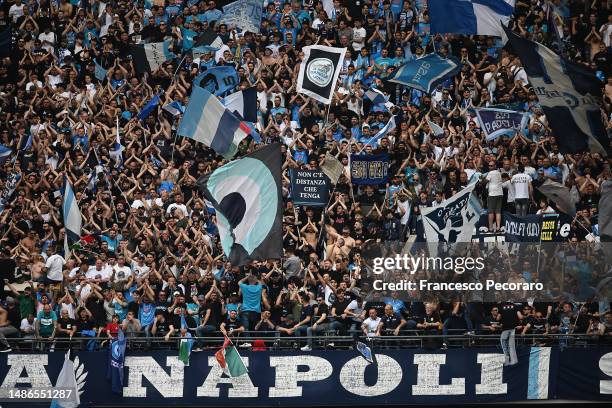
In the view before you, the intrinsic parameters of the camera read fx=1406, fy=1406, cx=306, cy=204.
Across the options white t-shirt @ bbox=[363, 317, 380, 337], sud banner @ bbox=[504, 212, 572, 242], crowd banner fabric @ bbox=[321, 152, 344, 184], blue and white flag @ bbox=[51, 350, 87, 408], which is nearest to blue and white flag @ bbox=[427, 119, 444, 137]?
crowd banner fabric @ bbox=[321, 152, 344, 184]

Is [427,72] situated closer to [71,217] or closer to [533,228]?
[533,228]

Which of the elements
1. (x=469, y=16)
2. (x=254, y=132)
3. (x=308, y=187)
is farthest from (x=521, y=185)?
(x=254, y=132)

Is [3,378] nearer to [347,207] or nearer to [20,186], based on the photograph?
[20,186]

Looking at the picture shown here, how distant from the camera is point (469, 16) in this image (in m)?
29.4

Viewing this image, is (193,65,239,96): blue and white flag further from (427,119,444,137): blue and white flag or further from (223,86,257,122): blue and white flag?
(427,119,444,137): blue and white flag

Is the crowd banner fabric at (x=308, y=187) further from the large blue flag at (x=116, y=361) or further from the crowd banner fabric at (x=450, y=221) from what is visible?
the large blue flag at (x=116, y=361)

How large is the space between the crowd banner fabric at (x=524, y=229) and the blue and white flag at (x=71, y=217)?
8769 millimetres

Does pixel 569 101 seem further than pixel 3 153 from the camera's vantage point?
No

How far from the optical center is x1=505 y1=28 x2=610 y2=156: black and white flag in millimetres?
23844

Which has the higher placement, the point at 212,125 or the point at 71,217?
the point at 212,125

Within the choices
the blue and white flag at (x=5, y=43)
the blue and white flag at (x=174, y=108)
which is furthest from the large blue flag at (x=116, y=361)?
the blue and white flag at (x=5, y=43)

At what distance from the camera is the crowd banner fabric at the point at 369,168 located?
95.7 ft

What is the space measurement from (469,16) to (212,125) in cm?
633

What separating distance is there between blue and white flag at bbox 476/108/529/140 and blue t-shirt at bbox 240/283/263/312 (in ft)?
21.8
